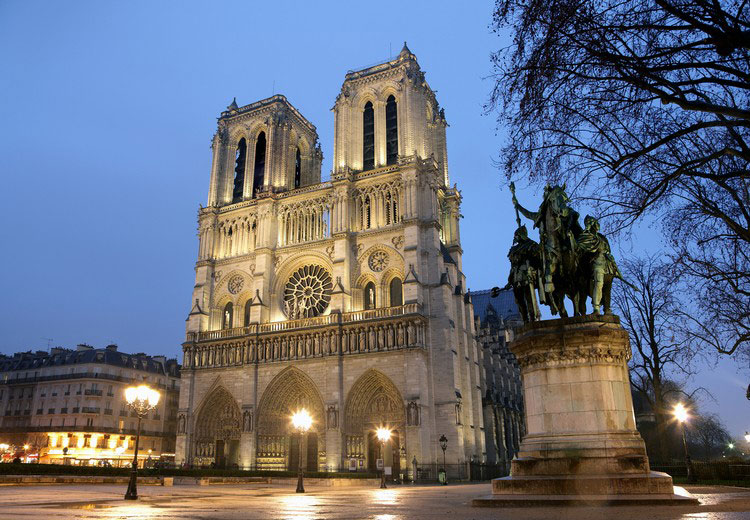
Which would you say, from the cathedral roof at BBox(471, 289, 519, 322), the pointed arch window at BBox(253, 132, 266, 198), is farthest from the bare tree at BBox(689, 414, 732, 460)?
the pointed arch window at BBox(253, 132, 266, 198)

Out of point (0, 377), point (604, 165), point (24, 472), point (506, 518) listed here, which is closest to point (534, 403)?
point (506, 518)

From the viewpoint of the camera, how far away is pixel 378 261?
3647 cm

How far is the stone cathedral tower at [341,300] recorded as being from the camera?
32875mm

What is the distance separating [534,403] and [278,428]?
92.2 feet

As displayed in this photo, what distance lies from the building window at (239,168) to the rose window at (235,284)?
7037mm

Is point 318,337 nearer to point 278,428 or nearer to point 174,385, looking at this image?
point 278,428

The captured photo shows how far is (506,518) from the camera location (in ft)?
22.3

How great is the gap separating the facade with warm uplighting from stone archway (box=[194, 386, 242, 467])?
22.8 feet

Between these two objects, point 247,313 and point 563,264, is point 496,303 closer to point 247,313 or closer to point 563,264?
point 247,313

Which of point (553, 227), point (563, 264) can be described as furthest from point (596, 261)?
point (553, 227)

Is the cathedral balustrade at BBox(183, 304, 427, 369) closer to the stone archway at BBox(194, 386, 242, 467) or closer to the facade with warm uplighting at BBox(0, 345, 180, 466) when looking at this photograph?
the stone archway at BBox(194, 386, 242, 467)

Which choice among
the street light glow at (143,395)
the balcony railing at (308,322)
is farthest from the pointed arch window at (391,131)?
the street light glow at (143,395)

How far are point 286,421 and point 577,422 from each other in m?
28.6

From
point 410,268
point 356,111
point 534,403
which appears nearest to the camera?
point 534,403
